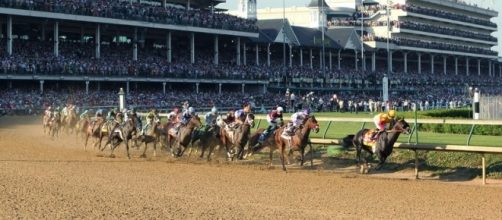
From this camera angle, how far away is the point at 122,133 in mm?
20906

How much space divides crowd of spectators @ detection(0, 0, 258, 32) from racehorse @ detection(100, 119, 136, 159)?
2399cm

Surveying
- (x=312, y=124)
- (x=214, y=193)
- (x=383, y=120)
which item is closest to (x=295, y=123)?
(x=312, y=124)

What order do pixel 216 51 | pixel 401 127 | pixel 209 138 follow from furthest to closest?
pixel 216 51 → pixel 209 138 → pixel 401 127

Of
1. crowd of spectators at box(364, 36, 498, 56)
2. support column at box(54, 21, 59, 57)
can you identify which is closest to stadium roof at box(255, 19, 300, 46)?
crowd of spectators at box(364, 36, 498, 56)

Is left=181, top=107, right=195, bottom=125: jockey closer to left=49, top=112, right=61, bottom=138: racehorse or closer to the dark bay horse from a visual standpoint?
the dark bay horse

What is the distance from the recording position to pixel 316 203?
485 inches

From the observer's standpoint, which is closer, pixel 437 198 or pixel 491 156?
pixel 437 198

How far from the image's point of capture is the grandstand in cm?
4409

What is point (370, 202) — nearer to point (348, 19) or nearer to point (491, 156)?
point (491, 156)

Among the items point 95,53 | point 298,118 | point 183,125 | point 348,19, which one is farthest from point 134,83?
point 348,19

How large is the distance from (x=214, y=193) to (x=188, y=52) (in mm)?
43509

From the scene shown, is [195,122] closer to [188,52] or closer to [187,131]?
[187,131]

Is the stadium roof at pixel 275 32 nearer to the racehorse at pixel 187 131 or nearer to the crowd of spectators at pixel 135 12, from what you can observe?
the crowd of spectators at pixel 135 12

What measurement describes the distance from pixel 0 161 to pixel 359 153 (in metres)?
8.46
